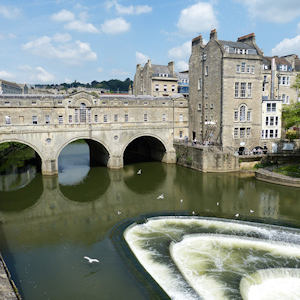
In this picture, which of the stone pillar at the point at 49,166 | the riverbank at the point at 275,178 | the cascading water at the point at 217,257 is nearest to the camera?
the cascading water at the point at 217,257

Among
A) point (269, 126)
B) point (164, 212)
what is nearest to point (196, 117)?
point (269, 126)

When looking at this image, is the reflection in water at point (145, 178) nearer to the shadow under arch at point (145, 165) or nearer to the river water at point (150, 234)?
the shadow under arch at point (145, 165)

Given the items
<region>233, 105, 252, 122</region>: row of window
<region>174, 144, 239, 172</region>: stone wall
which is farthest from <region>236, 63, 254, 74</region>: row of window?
<region>174, 144, 239, 172</region>: stone wall

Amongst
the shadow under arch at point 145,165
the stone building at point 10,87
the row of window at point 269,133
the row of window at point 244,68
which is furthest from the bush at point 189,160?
the stone building at point 10,87

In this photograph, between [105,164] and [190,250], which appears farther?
[105,164]

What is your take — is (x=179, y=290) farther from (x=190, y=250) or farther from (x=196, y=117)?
(x=196, y=117)

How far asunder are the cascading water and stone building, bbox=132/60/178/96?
139 ft

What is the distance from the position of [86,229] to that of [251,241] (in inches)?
460

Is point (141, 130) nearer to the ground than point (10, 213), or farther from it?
farther from it

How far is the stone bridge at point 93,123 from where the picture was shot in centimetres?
3762

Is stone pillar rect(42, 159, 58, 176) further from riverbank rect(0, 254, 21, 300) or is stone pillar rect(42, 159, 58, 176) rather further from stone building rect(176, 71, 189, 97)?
stone building rect(176, 71, 189, 97)

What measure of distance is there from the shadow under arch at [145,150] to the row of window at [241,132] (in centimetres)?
1060

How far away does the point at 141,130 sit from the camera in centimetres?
4369

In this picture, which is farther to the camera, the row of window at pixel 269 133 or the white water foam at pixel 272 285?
the row of window at pixel 269 133
